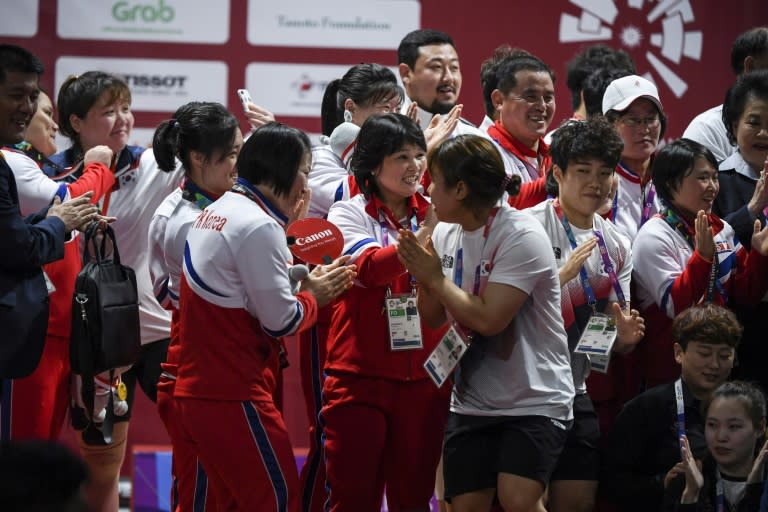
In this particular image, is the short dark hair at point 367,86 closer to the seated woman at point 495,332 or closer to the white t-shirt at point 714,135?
the seated woman at point 495,332

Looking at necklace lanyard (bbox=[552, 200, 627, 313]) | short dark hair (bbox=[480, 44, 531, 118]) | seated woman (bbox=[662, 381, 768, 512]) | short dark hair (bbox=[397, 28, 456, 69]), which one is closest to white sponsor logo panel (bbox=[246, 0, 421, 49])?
short dark hair (bbox=[397, 28, 456, 69])

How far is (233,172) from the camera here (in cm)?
395

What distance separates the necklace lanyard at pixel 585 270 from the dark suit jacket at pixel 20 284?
1.65 metres

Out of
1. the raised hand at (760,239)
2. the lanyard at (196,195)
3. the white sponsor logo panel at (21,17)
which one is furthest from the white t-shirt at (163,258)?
the white sponsor logo panel at (21,17)

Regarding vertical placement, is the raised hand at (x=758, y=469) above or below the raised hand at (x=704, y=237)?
below

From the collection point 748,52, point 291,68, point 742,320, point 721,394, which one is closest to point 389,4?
point 291,68

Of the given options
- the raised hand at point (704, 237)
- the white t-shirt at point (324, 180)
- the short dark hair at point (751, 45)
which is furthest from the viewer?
the short dark hair at point (751, 45)

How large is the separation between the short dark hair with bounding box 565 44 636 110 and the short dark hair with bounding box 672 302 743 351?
158cm

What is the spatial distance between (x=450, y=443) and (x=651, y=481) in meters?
0.84

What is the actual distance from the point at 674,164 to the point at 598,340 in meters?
0.85

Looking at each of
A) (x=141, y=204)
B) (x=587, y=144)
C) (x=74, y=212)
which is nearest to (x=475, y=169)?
(x=587, y=144)

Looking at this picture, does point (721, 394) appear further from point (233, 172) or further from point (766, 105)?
point (233, 172)

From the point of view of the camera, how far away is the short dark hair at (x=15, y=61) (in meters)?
3.62

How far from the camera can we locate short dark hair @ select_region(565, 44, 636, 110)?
532 cm
